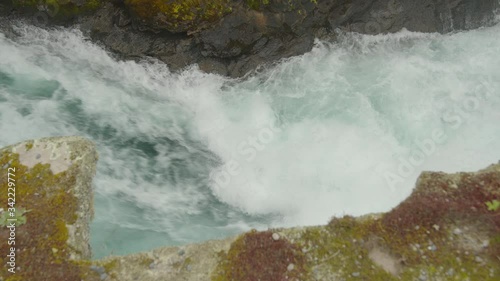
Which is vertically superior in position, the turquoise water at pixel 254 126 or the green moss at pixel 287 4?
the green moss at pixel 287 4

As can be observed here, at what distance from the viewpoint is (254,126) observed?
13.0 metres

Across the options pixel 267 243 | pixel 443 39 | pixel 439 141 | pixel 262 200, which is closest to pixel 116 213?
pixel 262 200

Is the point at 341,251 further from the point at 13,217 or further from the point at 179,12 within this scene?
the point at 179,12

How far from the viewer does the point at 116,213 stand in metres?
10.1

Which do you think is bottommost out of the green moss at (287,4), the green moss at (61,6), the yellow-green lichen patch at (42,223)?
the yellow-green lichen patch at (42,223)

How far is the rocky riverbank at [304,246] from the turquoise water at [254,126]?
2354 mm

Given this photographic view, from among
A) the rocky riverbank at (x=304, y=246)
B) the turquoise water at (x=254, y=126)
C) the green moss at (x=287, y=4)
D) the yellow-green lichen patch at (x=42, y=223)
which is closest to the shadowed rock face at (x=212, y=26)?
the green moss at (x=287, y=4)

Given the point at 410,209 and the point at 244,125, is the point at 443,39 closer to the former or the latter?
the point at 244,125

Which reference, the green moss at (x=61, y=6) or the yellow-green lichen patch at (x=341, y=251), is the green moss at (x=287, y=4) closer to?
the green moss at (x=61, y=6)

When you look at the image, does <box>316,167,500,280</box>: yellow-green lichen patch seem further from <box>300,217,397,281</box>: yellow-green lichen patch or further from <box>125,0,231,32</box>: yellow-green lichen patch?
<box>125,0,231,32</box>: yellow-green lichen patch

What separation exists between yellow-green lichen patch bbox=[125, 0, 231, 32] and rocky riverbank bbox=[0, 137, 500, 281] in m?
7.01

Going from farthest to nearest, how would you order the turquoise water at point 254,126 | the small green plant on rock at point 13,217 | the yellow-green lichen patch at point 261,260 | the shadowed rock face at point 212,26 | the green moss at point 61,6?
1. the green moss at point 61,6
2. the shadowed rock face at point 212,26
3. the turquoise water at point 254,126
4. the small green plant on rock at point 13,217
5. the yellow-green lichen patch at point 261,260

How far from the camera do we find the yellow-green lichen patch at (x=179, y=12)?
494 inches

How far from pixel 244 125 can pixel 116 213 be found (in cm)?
486
